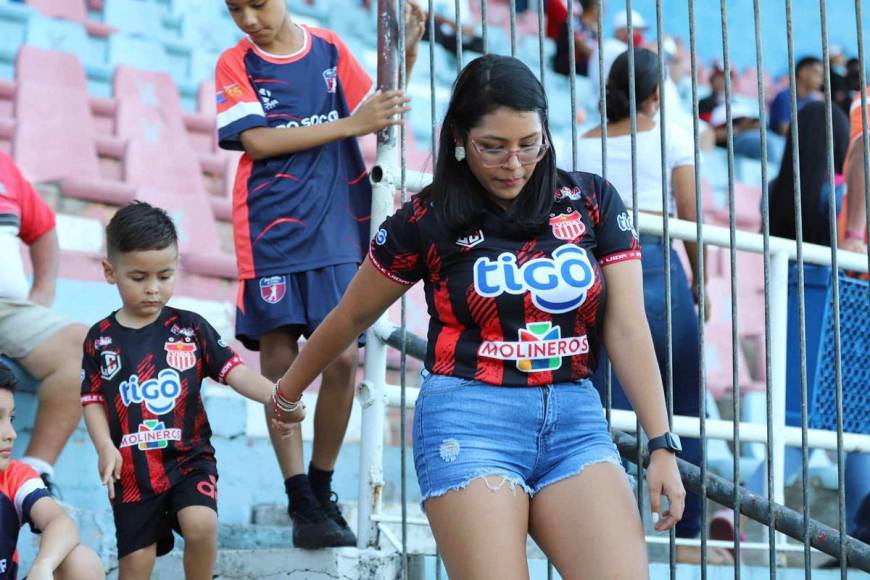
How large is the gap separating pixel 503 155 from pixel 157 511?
1.60 metres

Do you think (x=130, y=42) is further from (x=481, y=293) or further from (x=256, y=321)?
(x=481, y=293)

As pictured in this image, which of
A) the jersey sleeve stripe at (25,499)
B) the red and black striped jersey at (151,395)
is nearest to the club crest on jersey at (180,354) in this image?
the red and black striped jersey at (151,395)

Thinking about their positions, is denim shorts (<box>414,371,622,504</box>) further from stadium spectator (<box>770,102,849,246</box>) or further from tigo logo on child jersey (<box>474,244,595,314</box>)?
stadium spectator (<box>770,102,849,246</box>)

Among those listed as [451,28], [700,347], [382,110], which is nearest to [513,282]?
[700,347]

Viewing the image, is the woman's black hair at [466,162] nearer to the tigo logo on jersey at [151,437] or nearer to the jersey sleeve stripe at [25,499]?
the tigo logo on jersey at [151,437]

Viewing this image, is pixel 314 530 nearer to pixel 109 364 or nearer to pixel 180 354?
pixel 180 354

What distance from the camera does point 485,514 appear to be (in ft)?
8.52

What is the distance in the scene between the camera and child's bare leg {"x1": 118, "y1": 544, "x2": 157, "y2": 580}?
3.65 meters

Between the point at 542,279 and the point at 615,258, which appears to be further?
the point at 615,258

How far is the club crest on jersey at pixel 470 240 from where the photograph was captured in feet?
9.04

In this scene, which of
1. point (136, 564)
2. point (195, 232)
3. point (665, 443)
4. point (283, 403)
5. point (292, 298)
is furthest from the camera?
point (195, 232)

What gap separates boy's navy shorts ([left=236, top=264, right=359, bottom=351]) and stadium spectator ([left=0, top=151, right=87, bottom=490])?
835mm

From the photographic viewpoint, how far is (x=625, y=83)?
4.50 metres

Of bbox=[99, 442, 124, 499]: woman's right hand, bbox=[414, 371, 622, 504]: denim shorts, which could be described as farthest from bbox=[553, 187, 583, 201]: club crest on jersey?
bbox=[99, 442, 124, 499]: woman's right hand
